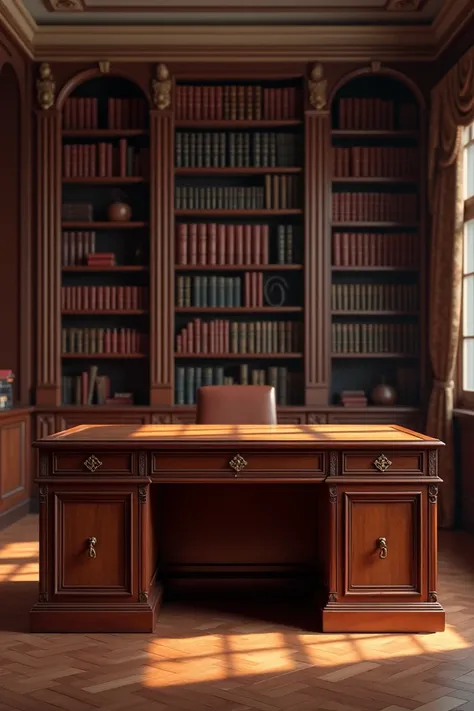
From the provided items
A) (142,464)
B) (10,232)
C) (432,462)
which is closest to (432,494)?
(432,462)

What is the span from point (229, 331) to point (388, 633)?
136 inches

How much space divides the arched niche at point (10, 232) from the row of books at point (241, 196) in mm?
1224

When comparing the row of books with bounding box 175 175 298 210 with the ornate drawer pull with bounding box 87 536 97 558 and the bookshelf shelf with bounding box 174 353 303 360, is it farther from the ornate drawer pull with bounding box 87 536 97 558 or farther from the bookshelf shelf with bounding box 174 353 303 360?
the ornate drawer pull with bounding box 87 536 97 558


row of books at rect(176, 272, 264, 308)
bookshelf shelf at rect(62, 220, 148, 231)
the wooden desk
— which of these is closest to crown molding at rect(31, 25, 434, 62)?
bookshelf shelf at rect(62, 220, 148, 231)

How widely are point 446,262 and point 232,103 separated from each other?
6.71 feet

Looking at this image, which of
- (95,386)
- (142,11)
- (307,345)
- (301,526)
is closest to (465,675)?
(301,526)

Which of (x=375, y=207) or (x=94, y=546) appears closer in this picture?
(x=94, y=546)

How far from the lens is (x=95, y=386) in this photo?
6.92 meters

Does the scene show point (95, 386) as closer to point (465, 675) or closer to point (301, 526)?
point (301, 526)

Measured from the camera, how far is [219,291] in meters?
6.84

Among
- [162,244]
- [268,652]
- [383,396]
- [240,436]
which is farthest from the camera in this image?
[162,244]

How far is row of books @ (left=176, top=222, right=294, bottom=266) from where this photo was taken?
683 centimetres

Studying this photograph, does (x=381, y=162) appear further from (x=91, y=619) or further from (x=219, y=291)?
(x=91, y=619)

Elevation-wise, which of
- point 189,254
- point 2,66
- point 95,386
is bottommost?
point 95,386
